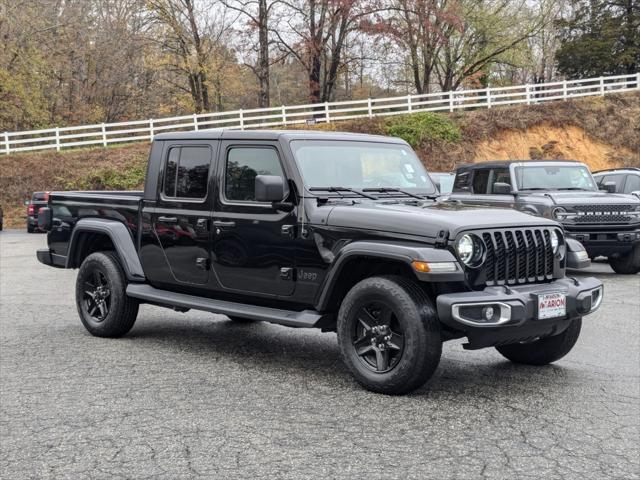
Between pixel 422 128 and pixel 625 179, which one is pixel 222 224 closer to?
pixel 625 179

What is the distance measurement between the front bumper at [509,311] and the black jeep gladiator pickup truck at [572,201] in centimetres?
587

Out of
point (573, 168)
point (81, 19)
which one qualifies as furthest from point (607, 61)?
point (573, 168)

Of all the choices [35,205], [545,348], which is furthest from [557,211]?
[35,205]

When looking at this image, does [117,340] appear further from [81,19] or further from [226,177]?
[81,19]

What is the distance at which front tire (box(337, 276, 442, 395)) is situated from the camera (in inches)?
211

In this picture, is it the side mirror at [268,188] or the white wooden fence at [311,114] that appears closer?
the side mirror at [268,188]

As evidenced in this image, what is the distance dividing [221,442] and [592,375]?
3.14m

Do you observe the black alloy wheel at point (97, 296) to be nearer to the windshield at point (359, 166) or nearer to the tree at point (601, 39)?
the windshield at point (359, 166)

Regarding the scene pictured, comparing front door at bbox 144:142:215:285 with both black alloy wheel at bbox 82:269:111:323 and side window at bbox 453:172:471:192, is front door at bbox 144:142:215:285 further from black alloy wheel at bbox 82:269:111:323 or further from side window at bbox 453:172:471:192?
side window at bbox 453:172:471:192

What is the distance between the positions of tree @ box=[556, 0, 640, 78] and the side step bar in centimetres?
4298

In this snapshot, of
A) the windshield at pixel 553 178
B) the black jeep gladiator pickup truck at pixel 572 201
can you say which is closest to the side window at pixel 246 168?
the black jeep gladiator pickup truck at pixel 572 201

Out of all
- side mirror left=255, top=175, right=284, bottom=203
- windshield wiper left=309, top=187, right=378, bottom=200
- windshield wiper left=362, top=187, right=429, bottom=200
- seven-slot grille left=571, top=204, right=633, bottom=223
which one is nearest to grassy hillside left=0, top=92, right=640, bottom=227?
seven-slot grille left=571, top=204, right=633, bottom=223

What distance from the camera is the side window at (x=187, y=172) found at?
711cm

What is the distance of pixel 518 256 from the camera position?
569 cm
